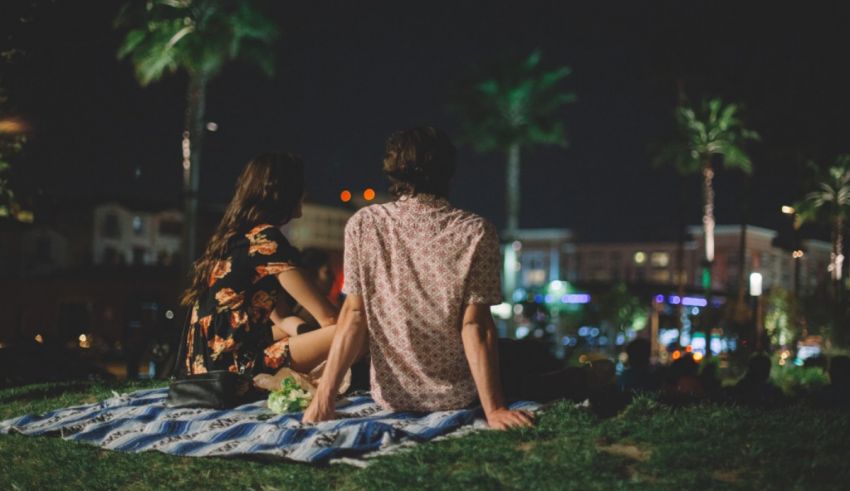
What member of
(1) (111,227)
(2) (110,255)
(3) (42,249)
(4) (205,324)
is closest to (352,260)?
(4) (205,324)

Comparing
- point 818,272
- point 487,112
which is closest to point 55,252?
point 487,112

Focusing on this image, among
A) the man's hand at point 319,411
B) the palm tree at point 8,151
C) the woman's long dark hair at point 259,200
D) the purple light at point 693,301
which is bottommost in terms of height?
the purple light at point 693,301

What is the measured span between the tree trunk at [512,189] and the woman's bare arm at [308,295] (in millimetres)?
42839

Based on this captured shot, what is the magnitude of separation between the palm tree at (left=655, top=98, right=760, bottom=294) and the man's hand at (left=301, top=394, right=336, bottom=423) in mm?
53531

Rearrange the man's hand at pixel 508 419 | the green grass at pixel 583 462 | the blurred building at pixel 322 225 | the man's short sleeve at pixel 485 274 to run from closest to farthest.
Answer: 1. the green grass at pixel 583 462
2. the man's hand at pixel 508 419
3. the man's short sleeve at pixel 485 274
4. the blurred building at pixel 322 225

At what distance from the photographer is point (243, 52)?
2953 centimetres

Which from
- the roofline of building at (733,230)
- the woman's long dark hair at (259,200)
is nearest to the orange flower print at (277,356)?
the woman's long dark hair at (259,200)

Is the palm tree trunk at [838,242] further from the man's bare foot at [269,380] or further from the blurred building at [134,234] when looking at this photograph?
the man's bare foot at [269,380]

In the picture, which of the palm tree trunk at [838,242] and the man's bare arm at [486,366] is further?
the palm tree trunk at [838,242]

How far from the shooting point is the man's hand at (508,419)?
510 cm

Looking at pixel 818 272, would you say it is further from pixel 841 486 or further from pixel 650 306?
pixel 841 486

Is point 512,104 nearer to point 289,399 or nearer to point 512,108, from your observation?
point 512,108

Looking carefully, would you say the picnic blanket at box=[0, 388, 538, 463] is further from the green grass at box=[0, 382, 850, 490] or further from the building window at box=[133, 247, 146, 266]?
the building window at box=[133, 247, 146, 266]

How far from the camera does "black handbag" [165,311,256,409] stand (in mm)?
6223
